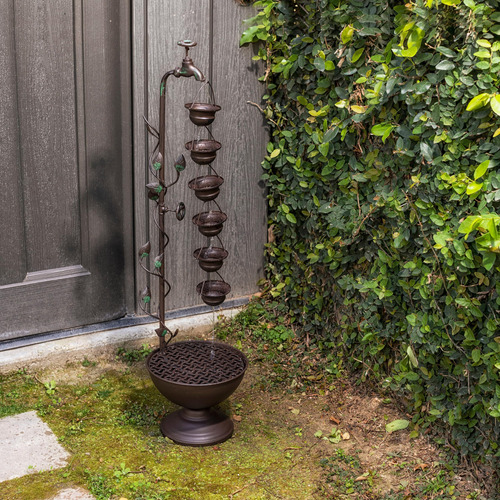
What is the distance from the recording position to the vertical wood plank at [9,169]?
301cm

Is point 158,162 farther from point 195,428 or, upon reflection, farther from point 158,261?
point 195,428

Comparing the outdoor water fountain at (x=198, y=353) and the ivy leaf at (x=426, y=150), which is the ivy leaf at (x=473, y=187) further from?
the outdoor water fountain at (x=198, y=353)

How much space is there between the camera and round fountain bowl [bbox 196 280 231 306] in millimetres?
2861

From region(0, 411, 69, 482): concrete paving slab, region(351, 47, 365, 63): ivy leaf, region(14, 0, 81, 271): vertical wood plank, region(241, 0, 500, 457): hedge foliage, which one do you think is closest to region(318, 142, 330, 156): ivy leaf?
region(241, 0, 500, 457): hedge foliage

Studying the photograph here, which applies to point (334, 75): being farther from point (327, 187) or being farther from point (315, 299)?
point (315, 299)

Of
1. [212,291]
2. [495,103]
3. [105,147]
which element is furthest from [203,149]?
[495,103]

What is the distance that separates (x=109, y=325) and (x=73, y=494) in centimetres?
108

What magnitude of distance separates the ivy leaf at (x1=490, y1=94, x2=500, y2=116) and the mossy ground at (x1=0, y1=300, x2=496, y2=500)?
1.34m

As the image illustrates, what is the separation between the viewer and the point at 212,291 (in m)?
2.89

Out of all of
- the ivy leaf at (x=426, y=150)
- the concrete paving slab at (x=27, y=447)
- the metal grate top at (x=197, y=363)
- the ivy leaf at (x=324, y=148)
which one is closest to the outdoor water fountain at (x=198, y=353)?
the metal grate top at (x=197, y=363)

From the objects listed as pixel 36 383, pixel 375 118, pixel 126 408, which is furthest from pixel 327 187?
pixel 36 383

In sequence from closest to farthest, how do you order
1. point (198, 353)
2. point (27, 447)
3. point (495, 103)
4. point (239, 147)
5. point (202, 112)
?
1. point (495, 103)
2. point (202, 112)
3. point (27, 447)
4. point (198, 353)
5. point (239, 147)

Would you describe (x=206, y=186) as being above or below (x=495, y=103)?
below

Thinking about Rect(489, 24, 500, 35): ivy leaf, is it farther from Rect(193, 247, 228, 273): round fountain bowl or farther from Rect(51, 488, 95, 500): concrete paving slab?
Rect(51, 488, 95, 500): concrete paving slab
